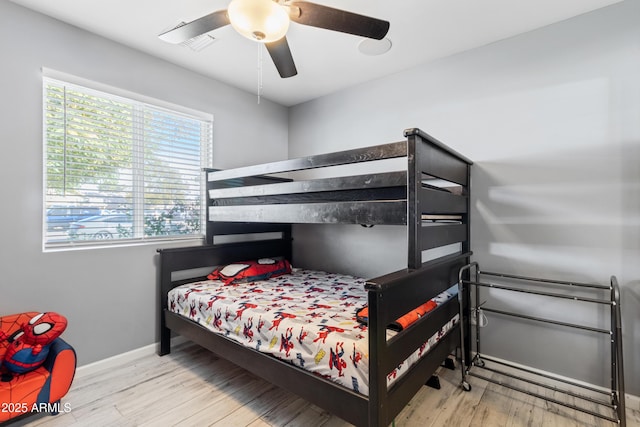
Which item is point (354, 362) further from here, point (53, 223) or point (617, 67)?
point (617, 67)

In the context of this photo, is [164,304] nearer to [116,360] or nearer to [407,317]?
[116,360]

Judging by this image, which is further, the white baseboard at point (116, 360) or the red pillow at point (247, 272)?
the red pillow at point (247, 272)

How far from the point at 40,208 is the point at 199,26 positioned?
1.62 meters

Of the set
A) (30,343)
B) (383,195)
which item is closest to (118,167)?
(30,343)

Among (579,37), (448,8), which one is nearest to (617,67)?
(579,37)

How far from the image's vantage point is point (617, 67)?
1.86 meters

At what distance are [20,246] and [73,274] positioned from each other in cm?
35

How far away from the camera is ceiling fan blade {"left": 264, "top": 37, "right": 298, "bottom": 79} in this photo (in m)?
1.63

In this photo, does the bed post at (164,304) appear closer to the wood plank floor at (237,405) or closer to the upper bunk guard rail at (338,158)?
the wood plank floor at (237,405)

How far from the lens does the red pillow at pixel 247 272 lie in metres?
2.67

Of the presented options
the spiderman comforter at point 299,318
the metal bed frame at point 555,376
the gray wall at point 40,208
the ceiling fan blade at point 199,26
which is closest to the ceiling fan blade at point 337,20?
the ceiling fan blade at point 199,26

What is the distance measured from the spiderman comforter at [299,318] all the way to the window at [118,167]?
2.19 ft

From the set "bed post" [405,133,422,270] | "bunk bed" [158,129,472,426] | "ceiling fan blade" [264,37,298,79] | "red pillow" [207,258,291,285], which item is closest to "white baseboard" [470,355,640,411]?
"bunk bed" [158,129,472,426]

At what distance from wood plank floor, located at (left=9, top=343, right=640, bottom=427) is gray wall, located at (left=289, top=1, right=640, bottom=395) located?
425 mm
